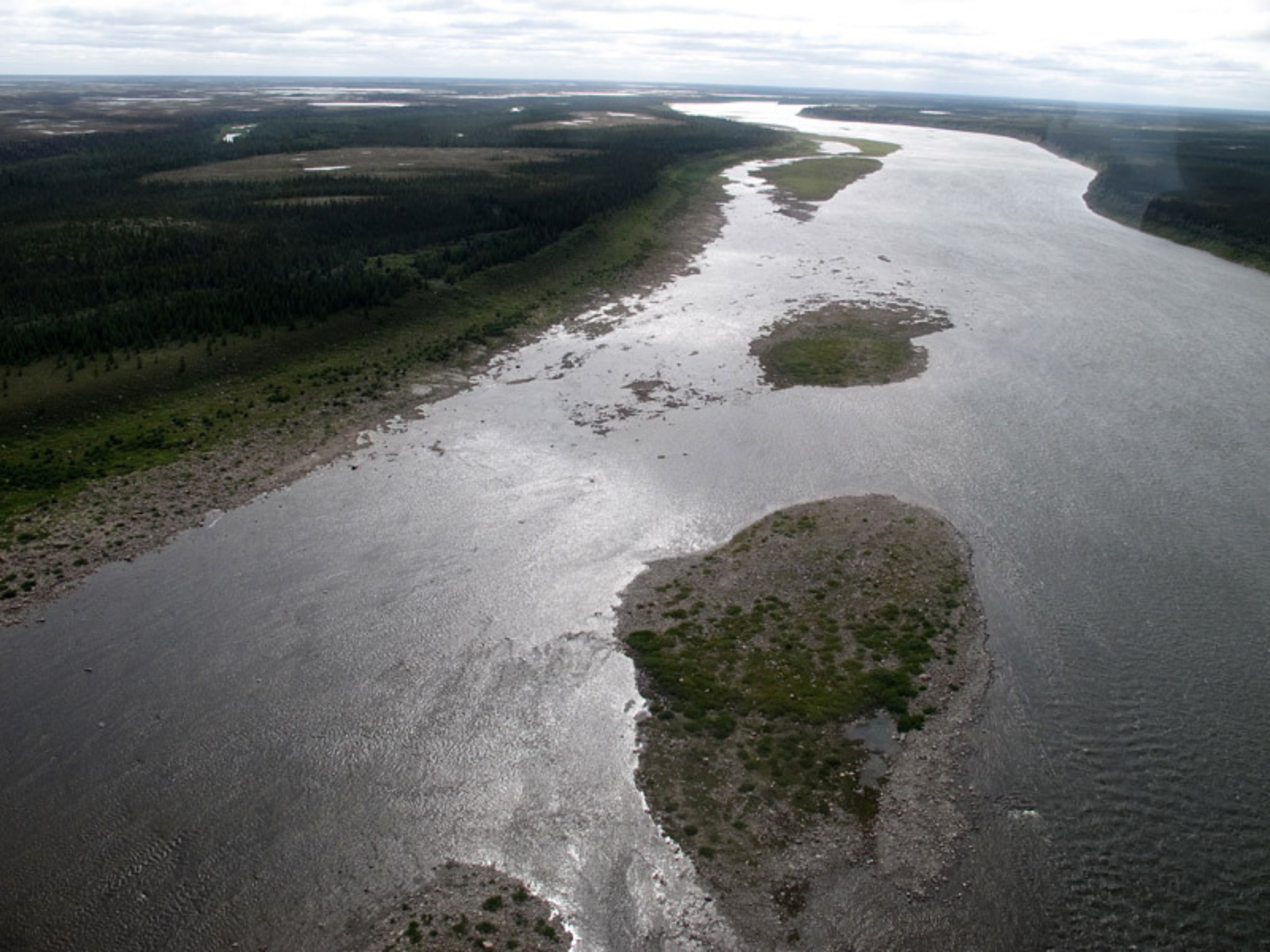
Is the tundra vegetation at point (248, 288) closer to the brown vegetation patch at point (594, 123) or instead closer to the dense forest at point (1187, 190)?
the dense forest at point (1187, 190)

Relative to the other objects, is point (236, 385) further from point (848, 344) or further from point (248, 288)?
point (848, 344)

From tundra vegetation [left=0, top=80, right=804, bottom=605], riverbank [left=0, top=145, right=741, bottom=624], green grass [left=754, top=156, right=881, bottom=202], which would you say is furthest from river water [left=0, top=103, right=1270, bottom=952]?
green grass [left=754, top=156, right=881, bottom=202]

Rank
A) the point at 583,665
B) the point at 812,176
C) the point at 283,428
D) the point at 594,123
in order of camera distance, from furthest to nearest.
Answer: the point at 594,123
the point at 812,176
the point at 283,428
the point at 583,665

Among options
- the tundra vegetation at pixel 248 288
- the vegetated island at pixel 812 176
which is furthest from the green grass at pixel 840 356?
the vegetated island at pixel 812 176

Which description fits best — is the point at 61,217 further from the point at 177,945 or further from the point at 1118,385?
the point at 1118,385

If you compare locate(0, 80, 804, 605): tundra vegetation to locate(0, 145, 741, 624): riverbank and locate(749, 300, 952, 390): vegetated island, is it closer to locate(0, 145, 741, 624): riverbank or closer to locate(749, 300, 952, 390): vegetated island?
locate(0, 145, 741, 624): riverbank

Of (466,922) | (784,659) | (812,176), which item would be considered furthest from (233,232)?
(812,176)
